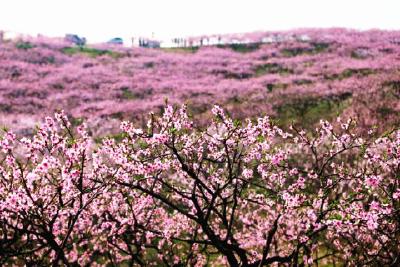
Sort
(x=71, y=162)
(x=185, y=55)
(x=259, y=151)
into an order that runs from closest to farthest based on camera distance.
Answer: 1. (x=71, y=162)
2. (x=259, y=151)
3. (x=185, y=55)

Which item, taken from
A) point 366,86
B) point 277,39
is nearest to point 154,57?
point 277,39

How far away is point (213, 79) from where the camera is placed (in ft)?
195

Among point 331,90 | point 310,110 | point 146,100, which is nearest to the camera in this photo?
point 310,110

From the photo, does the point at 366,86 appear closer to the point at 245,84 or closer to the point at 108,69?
the point at 245,84

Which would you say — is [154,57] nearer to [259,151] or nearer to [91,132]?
[91,132]

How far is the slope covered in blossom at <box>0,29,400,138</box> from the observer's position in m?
42.1

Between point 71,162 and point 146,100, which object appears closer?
point 71,162

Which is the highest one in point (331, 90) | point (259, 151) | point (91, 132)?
point (259, 151)

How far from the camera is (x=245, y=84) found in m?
53.7

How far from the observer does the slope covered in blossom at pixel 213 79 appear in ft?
138

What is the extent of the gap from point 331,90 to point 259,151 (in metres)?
38.8

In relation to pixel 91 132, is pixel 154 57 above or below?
above

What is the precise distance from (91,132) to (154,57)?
33.1 m

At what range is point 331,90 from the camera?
44.8m
